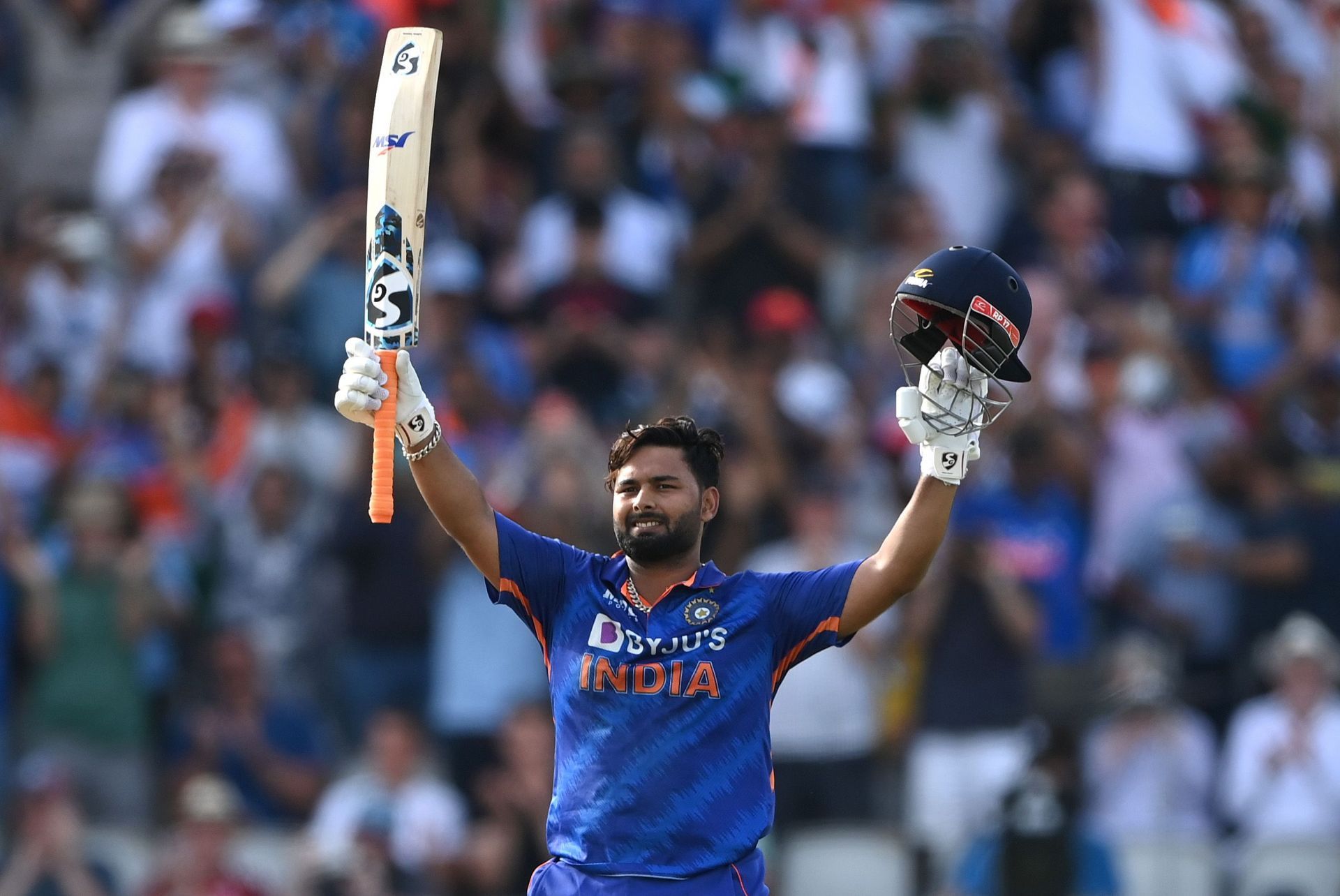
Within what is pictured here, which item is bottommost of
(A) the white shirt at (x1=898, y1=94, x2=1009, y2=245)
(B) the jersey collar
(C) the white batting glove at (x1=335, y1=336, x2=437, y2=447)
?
(B) the jersey collar

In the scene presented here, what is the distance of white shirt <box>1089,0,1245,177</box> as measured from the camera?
15.4m

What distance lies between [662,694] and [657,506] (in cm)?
56

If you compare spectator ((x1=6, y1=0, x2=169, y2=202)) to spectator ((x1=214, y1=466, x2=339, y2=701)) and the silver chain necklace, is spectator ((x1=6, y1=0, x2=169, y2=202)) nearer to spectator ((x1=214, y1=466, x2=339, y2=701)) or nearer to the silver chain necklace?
spectator ((x1=214, y1=466, x2=339, y2=701))

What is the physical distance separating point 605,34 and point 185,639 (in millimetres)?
5279

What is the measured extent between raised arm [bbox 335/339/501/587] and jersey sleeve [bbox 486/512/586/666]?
0.03m

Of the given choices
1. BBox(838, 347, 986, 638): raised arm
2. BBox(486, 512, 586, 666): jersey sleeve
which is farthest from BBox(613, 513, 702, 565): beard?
BBox(838, 347, 986, 638): raised arm

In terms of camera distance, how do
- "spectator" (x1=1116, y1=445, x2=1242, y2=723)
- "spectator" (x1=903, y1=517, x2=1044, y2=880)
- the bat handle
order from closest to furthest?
Result: 1. the bat handle
2. "spectator" (x1=903, y1=517, x2=1044, y2=880)
3. "spectator" (x1=1116, y1=445, x2=1242, y2=723)

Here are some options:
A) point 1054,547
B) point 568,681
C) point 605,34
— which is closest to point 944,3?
point 605,34

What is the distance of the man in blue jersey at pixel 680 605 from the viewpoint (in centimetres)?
629

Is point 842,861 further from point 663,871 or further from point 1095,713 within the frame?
point 663,871

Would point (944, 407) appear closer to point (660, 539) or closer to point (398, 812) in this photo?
point (660, 539)

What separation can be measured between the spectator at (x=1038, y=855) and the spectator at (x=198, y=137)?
607 centimetres

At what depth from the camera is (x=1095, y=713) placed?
11.9 m

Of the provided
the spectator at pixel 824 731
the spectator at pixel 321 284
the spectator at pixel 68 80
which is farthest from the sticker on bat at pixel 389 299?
the spectator at pixel 68 80
